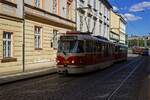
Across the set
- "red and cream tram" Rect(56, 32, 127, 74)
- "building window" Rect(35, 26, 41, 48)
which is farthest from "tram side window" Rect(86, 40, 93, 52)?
"building window" Rect(35, 26, 41, 48)

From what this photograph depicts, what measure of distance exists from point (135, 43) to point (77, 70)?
6081 inches

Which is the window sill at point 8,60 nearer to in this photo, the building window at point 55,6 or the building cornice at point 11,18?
the building cornice at point 11,18


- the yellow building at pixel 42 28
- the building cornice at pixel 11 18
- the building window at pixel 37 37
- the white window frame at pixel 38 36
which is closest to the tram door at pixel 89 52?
the yellow building at pixel 42 28

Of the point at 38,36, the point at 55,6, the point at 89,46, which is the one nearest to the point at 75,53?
the point at 89,46

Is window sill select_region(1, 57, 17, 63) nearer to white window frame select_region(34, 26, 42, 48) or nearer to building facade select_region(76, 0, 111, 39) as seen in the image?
white window frame select_region(34, 26, 42, 48)

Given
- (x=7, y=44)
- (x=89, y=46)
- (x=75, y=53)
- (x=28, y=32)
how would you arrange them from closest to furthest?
1. (x=75, y=53)
2. (x=7, y=44)
3. (x=89, y=46)
4. (x=28, y=32)

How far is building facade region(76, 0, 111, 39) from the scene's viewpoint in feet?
151

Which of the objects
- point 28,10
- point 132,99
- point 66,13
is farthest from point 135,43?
point 132,99

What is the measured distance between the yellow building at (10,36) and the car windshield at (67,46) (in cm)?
358

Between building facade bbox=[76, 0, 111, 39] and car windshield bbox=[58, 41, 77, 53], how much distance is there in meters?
20.1

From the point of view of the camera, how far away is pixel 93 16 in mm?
55562

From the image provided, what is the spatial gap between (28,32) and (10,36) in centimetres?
302

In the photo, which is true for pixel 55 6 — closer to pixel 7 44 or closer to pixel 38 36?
pixel 38 36

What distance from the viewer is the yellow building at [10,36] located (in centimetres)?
2381
